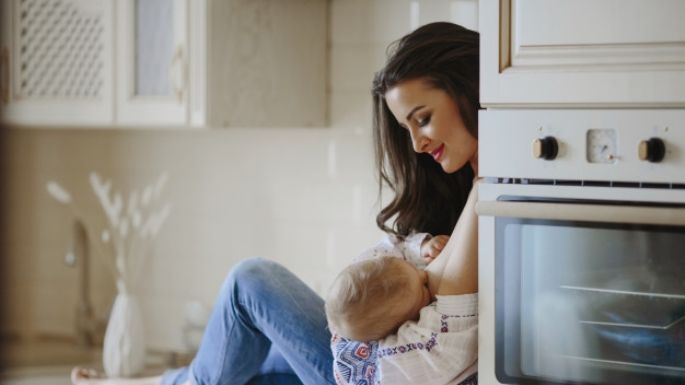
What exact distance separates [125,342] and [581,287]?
57.0 inches

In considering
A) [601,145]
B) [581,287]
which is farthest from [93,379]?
[601,145]

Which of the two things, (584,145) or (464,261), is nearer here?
(584,145)

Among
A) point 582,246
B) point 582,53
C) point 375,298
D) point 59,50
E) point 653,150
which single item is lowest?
point 375,298

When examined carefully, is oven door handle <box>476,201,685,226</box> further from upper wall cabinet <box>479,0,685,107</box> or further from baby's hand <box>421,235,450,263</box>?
baby's hand <box>421,235,450,263</box>

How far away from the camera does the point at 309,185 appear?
Result: 2840 millimetres

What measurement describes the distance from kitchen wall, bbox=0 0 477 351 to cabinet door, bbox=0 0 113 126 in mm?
403

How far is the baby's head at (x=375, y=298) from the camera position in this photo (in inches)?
74.7

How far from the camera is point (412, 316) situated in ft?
6.33

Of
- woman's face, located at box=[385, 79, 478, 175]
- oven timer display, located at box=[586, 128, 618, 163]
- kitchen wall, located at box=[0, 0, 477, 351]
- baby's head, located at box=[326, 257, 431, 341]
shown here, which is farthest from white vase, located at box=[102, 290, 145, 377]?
oven timer display, located at box=[586, 128, 618, 163]

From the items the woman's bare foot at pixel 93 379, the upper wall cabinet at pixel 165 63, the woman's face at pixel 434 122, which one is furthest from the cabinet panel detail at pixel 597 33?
the woman's bare foot at pixel 93 379

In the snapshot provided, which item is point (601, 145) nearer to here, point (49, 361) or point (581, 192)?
point (581, 192)

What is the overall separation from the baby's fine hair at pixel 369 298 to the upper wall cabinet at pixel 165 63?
2.30ft

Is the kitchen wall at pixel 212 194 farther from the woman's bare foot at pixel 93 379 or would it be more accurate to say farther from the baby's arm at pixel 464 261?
the baby's arm at pixel 464 261

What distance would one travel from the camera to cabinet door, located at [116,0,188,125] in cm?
249
